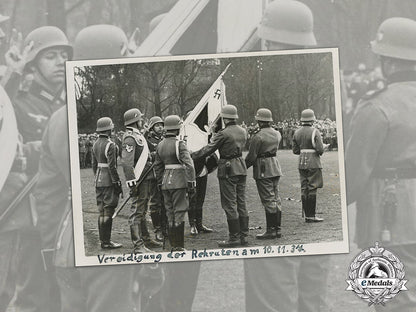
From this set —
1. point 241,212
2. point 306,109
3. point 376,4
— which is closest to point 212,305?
point 241,212

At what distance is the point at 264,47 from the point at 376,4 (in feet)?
3.67

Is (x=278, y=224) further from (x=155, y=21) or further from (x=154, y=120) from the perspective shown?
(x=155, y=21)

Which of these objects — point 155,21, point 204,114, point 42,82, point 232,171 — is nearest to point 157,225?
point 232,171

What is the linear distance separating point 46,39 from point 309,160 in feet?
8.72

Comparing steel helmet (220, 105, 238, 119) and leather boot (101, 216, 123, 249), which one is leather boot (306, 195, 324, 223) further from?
leather boot (101, 216, 123, 249)

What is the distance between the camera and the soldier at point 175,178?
5.50 metres

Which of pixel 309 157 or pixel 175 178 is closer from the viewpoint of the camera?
pixel 175 178

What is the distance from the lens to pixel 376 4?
5.60 meters

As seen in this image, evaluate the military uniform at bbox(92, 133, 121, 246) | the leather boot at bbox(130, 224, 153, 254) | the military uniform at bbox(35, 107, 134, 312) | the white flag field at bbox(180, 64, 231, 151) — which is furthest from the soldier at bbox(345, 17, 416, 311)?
the military uniform at bbox(35, 107, 134, 312)

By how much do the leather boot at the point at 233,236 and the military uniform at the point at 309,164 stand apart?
2.11 ft

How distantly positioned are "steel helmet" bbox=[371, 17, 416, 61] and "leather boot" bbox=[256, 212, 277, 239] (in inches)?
70.7

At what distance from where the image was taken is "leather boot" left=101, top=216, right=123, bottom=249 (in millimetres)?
5523

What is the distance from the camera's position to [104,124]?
5.55m

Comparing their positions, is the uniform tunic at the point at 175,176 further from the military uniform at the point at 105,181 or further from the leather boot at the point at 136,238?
the military uniform at the point at 105,181
